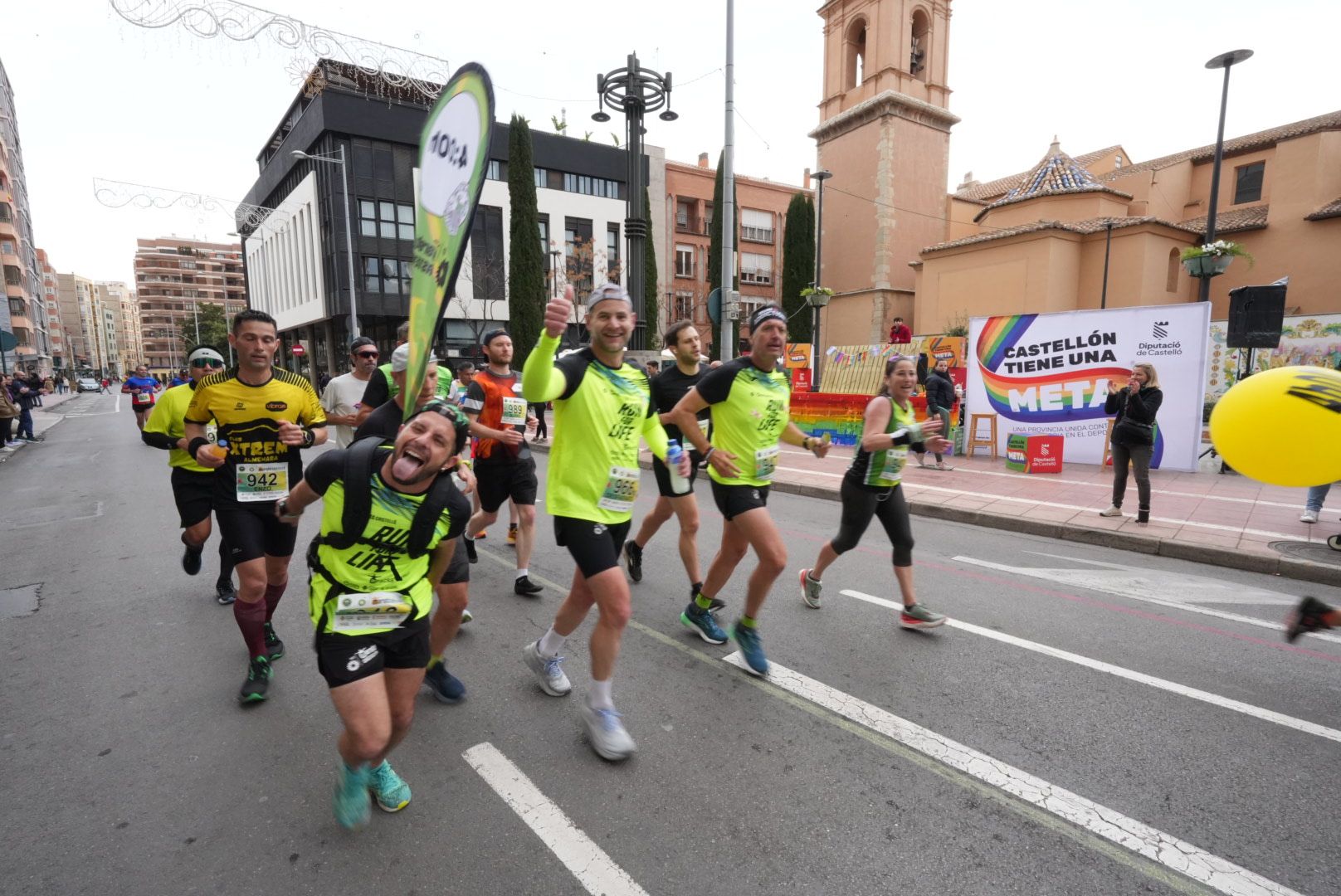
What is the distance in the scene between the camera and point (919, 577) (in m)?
5.50

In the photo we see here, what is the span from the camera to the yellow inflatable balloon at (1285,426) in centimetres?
278

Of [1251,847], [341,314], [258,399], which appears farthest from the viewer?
[341,314]

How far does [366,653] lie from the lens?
2.29 metres

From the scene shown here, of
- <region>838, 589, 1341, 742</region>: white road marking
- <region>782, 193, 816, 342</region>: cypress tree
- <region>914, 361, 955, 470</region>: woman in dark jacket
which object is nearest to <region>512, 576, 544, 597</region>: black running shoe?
<region>838, 589, 1341, 742</region>: white road marking

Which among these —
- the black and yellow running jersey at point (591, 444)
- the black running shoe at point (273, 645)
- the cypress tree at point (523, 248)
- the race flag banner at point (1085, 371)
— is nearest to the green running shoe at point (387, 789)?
the black and yellow running jersey at point (591, 444)

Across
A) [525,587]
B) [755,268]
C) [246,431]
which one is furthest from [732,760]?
[755,268]

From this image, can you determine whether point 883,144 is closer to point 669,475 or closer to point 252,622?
point 669,475

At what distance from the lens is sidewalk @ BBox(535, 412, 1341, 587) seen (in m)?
6.07

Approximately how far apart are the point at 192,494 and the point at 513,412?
2.10m

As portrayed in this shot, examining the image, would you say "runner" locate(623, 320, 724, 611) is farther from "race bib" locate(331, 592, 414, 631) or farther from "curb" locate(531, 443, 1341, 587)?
"curb" locate(531, 443, 1341, 587)

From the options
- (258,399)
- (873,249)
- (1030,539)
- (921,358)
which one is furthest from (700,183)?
(258,399)

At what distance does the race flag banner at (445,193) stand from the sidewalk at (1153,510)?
7086mm

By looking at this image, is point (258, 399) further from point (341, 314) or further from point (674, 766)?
point (341, 314)

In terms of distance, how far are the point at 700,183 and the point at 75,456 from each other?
128ft
